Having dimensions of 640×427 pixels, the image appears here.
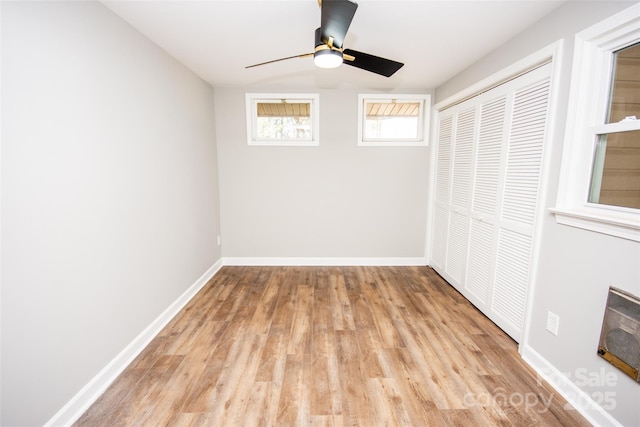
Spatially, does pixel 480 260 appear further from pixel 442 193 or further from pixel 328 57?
pixel 328 57

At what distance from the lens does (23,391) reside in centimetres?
123

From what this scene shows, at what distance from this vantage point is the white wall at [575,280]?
135cm

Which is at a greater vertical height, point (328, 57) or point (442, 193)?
point (328, 57)

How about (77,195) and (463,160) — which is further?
(463,160)

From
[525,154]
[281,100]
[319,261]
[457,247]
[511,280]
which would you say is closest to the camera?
[525,154]

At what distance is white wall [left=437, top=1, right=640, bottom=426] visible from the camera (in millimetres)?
1346

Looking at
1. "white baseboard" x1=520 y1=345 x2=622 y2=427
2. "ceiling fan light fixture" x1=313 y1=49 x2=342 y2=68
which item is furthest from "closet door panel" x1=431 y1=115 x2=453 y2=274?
"ceiling fan light fixture" x1=313 y1=49 x2=342 y2=68

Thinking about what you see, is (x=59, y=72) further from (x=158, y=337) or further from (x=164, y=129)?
(x=158, y=337)

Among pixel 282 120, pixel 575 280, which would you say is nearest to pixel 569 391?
pixel 575 280

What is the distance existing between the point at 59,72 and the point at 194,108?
5.37 ft

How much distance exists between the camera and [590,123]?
1567 mm

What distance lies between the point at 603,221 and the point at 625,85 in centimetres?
78

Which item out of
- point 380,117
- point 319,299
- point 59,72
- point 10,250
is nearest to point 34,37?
point 59,72

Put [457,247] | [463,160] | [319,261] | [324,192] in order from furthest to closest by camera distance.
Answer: [319,261] < [324,192] < [457,247] < [463,160]
